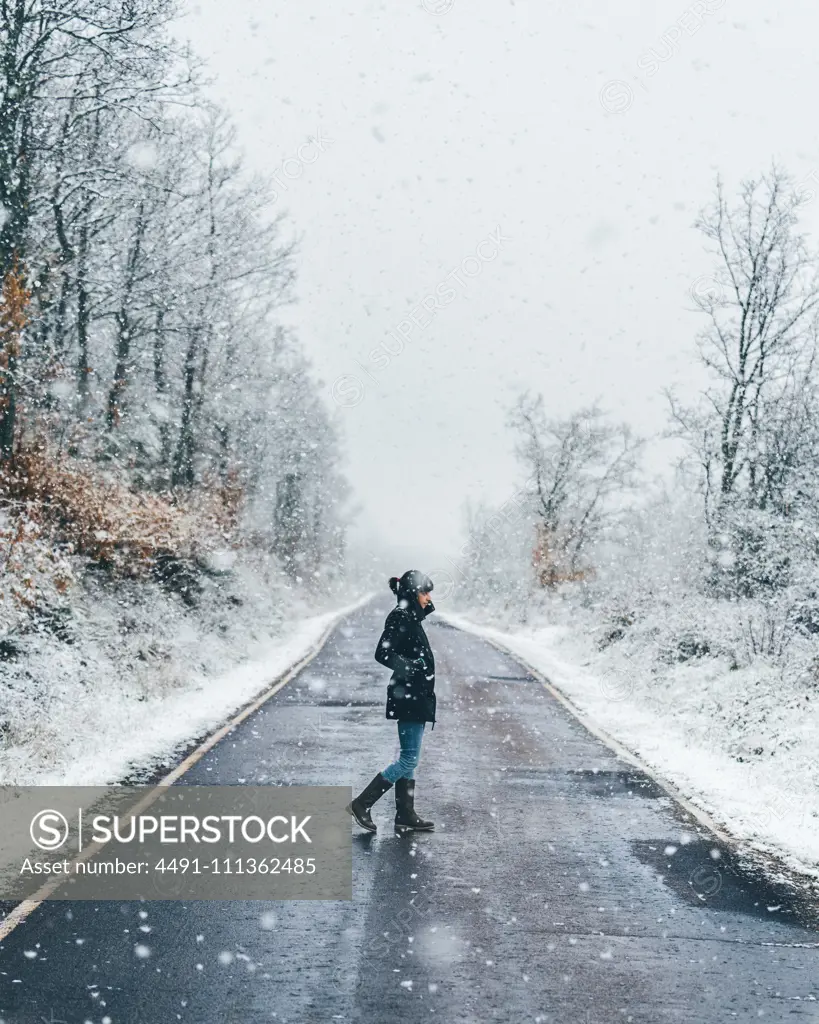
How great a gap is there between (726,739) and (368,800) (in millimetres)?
6582

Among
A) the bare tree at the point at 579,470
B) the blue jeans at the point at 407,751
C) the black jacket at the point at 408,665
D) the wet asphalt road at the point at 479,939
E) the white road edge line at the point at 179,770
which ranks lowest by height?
the white road edge line at the point at 179,770

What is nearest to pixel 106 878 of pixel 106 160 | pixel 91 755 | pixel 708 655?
pixel 91 755

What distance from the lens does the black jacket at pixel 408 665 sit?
8805mm

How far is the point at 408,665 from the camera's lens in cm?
884

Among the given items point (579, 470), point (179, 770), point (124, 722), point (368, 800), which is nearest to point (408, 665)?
point (368, 800)

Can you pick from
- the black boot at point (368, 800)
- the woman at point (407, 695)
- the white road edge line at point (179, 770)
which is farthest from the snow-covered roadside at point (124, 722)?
the woman at point (407, 695)

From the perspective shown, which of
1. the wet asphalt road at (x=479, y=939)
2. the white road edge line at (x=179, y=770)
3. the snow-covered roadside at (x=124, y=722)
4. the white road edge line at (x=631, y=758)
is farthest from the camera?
the snow-covered roadside at (x=124, y=722)

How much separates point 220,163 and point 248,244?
279cm

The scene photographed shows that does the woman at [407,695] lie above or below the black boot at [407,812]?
above

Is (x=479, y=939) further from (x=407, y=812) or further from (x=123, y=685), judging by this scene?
(x=123, y=685)

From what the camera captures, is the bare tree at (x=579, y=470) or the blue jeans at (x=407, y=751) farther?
the bare tree at (x=579, y=470)

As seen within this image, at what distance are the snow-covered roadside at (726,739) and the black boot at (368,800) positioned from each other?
305cm

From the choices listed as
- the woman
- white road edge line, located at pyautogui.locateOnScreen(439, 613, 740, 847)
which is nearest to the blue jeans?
the woman

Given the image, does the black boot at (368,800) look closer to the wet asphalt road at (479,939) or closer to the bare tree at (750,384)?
the wet asphalt road at (479,939)
